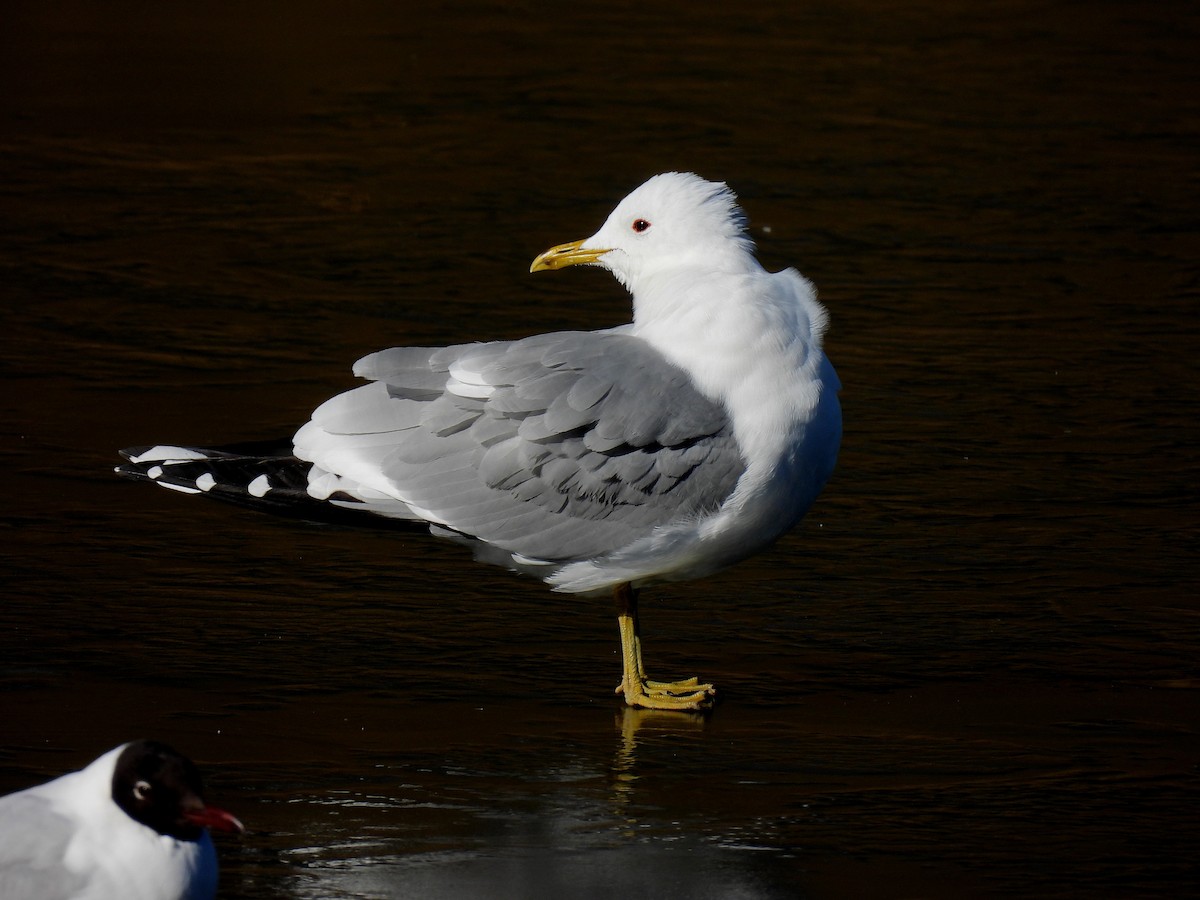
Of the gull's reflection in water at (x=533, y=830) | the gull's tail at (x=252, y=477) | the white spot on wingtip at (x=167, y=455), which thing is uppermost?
the white spot on wingtip at (x=167, y=455)

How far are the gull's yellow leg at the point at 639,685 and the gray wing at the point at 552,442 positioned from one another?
221 millimetres

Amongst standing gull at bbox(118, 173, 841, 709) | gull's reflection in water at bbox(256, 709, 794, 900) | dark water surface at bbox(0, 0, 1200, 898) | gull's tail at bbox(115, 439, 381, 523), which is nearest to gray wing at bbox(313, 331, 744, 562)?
standing gull at bbox(118, 173, 841, 709)

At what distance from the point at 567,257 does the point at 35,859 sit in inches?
118

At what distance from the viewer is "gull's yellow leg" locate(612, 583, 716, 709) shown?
5.14 meters

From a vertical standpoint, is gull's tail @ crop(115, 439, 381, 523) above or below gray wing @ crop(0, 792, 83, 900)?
above

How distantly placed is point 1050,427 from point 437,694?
3395mm

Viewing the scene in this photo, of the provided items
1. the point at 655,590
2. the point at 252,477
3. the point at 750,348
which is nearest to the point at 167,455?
the point at 252,477

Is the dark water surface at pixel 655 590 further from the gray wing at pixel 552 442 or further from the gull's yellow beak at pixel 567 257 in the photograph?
the gull's yellow beak at pixel 567 257

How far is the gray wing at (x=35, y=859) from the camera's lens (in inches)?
139

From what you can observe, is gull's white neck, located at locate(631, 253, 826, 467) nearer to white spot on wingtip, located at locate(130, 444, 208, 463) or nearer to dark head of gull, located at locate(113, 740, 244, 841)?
white spot on wingtip, located at locate(130, 444, 208, 463)

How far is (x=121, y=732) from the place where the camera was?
4852 millimetres

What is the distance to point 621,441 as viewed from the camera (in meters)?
5.23

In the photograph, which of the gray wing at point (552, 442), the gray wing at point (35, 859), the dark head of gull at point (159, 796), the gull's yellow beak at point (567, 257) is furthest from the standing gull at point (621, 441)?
the gray wing at point (35, 859)

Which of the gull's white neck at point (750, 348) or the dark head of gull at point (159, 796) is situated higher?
the gull's white neck at point (750, 348)
